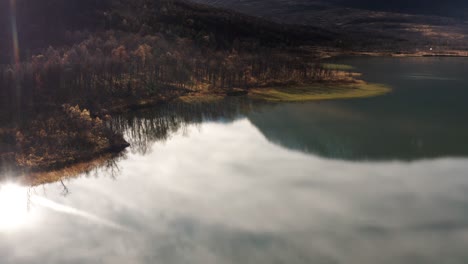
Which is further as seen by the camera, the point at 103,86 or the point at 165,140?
the point at 103,86

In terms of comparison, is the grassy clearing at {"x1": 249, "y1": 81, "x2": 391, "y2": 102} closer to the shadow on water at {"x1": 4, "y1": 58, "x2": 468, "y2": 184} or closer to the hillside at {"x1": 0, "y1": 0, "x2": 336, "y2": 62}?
the shadow on water at {"x1": 4, "y1": 58, "x2": 468, "y2": 184}

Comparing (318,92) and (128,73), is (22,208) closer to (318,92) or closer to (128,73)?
(128,73)

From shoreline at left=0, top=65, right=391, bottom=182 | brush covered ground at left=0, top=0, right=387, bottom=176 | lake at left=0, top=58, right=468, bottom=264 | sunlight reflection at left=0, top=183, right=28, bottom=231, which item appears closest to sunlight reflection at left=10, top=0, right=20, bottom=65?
brush covered ground at left=0, top=0, right=387, bottom=176

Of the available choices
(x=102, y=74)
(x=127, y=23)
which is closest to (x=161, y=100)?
(x=102, y=74)

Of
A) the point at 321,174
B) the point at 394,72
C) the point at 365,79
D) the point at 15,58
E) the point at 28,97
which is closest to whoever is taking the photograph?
the point at 321,174

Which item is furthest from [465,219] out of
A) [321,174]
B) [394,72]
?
[394,72]

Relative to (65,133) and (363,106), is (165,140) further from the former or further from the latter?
(363,106)

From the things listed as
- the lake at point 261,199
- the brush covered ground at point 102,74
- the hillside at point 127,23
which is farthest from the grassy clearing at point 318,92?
the hillside at point 127,23
